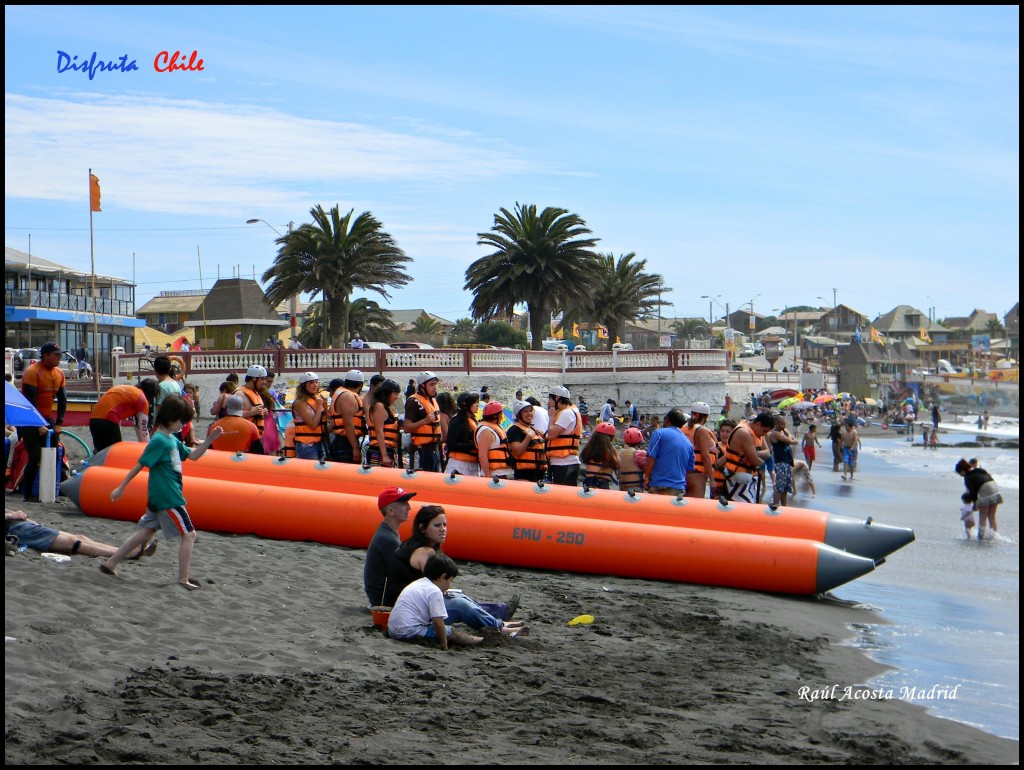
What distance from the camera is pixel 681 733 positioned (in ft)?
18.0

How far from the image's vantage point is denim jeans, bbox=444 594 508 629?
24.0ft

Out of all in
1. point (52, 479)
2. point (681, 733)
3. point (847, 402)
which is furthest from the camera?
point (847, 402)

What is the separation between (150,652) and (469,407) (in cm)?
569

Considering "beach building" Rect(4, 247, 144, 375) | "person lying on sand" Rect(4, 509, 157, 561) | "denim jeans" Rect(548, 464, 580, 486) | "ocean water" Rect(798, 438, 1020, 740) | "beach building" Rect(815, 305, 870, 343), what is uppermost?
"beach building" Rect(815, 305, 870, 343)

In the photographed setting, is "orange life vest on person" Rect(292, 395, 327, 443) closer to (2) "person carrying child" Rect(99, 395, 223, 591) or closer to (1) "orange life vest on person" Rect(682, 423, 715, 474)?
(1) "orange life vest on person" Rect(682, 423, 715, 474)

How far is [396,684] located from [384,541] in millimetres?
1675

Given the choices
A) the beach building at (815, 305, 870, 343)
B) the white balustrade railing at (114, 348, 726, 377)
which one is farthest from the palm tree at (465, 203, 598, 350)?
the beach building at (815, 305, 870, 343)

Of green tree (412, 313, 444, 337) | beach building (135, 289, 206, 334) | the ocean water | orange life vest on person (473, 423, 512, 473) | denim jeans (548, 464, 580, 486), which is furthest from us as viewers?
green tree (412, 313, 444, 337)

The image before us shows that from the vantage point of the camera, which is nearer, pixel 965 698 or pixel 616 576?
pixel 965 698

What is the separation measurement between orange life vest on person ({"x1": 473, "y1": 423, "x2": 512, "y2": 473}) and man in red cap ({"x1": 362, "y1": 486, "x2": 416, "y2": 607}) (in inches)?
154

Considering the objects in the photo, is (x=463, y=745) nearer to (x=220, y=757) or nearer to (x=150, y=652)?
(x=220, y=757)

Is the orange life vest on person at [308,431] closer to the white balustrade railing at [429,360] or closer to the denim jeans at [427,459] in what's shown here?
the denim jeans at [427,459]

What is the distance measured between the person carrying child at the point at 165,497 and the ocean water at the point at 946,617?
474 centimetres

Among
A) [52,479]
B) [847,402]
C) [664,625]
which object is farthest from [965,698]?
[847,402]
